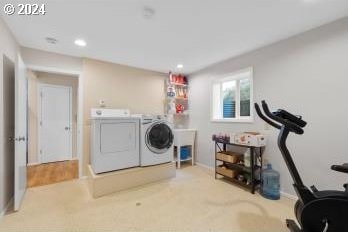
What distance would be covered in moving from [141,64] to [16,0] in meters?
2.20

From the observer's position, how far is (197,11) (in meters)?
1.89

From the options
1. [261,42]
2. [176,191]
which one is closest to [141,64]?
[261,42]

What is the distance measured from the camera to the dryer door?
304cm

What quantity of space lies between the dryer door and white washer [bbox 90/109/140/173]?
222mm

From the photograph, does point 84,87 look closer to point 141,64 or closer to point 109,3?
point 141,64

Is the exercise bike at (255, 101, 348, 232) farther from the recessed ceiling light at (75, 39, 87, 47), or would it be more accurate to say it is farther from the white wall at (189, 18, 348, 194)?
the recessed ceiling light at (75, 39, 87, 47)

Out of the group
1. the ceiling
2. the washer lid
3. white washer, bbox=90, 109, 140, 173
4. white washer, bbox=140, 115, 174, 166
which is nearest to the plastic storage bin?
white washer, bbox=140, 115, 174, 166

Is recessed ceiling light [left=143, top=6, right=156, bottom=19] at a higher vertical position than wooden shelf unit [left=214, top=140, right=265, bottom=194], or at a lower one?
higher

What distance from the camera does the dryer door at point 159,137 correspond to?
3037 millimetres

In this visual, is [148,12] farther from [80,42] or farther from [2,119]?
[2,119]

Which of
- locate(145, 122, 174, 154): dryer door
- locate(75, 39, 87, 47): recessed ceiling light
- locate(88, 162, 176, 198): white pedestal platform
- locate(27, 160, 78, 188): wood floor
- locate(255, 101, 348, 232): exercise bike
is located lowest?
locate(27, 160, 78, 188): wood floor

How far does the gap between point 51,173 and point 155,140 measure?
7.72 ft

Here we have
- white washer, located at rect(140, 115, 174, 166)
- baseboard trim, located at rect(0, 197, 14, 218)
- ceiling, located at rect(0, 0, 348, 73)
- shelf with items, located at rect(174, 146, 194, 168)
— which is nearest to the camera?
ceiling, located at rect(0, 0, 348, 73)

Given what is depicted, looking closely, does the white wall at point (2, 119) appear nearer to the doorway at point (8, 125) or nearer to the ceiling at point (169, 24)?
the doorway at point (8, 125)
